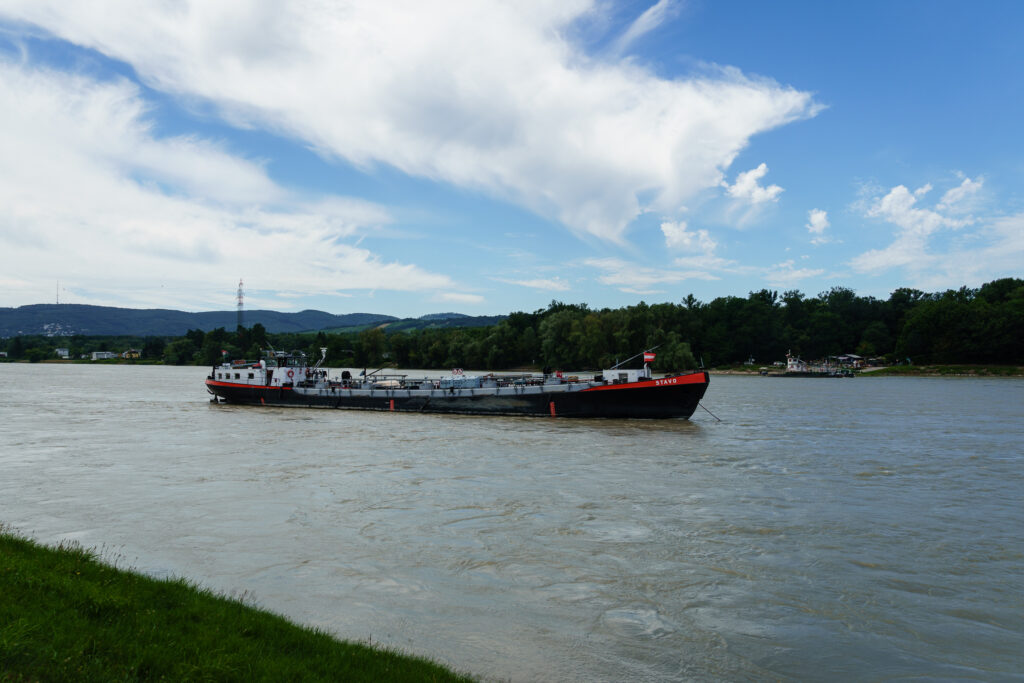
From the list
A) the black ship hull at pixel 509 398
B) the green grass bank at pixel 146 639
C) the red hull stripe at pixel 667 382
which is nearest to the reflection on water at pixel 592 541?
the green grass bank at pixel 146 639

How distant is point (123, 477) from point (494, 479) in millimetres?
13687

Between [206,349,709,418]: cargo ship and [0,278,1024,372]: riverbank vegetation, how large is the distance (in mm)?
70967

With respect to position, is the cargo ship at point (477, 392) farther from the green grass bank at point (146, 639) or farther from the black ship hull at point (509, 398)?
the green grass bank at point (146, 639)

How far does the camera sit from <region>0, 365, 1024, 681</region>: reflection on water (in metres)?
10.0

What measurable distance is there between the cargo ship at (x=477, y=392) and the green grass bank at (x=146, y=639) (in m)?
39.2

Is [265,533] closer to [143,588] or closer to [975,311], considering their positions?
[143,588]

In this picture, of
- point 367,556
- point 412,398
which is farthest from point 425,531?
point 412,398

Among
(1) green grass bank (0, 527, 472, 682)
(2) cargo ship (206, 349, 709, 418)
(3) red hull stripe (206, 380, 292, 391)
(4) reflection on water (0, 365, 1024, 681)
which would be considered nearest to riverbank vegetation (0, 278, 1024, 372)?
(2) cargo ship (206, 349, 709, 418)

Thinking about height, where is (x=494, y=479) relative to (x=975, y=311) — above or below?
below

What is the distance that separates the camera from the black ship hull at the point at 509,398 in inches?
1797

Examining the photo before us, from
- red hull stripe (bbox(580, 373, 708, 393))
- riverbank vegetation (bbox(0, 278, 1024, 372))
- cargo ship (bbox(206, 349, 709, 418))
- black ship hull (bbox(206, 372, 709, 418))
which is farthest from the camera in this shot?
riverbank vegetation (bbox(0, 278, 1024, 372))

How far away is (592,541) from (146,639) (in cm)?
1058

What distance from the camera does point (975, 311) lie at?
126062 mm

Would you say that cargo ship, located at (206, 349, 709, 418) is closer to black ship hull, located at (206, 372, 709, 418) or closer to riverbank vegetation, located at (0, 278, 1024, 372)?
black ship hull, located at (206, 372, 709, 418)
